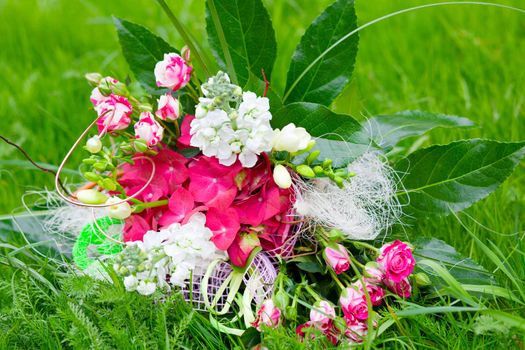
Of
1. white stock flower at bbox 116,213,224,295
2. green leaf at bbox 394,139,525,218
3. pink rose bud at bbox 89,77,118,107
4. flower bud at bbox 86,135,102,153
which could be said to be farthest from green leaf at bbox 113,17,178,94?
green leaf at bbox 394,139,525,218

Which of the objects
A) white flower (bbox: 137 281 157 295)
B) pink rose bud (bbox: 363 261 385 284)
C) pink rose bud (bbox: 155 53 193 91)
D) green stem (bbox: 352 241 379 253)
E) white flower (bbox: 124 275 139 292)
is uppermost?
pink rose bud (bbox: 155 53 193 91)

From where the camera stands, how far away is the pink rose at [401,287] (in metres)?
1.23

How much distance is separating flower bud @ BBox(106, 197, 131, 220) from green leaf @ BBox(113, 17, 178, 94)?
271 mm

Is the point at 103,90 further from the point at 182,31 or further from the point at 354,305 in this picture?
the point at 354,305

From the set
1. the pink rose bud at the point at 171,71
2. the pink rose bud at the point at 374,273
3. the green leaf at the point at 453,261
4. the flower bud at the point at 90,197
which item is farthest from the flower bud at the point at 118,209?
the green leaf at the point at 453,261

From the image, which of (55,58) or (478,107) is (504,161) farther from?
(55,58)

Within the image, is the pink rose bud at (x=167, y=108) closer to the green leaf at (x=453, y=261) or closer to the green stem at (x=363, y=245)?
the green stem at (x=363, y=245)

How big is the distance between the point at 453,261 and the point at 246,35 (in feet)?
1.93

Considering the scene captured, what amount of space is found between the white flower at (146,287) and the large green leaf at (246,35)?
431 millimetres

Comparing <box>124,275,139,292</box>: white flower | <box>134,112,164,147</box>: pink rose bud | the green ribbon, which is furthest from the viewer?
the green ribbon

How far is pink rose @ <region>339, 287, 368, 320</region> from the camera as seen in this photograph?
1193 mm

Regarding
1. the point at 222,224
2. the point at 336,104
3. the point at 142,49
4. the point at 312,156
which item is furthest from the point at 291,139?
the point at 142,49

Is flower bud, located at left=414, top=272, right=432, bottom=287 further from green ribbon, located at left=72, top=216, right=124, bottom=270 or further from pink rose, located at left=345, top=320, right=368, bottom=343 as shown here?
green ribbon, located at left=72, top=216, right=124, bottom=270

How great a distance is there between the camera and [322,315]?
1.19 metres
